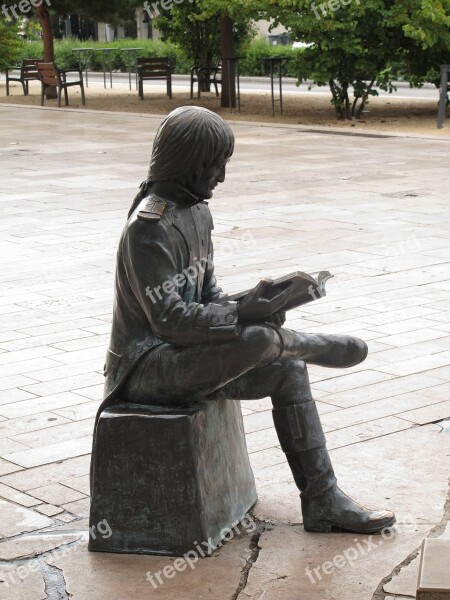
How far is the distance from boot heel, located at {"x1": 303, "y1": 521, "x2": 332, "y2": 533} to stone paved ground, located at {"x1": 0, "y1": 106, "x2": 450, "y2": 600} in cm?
3

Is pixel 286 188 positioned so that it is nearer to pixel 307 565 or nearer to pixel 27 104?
pixel 307 565

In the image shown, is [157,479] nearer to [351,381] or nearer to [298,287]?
[298,287]

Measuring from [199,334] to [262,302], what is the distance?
8.7 inches

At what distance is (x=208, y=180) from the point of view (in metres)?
3.89

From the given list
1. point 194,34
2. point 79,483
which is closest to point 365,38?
point 194,34

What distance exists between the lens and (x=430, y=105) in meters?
24.2

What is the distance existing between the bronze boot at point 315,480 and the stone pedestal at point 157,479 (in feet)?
0.80


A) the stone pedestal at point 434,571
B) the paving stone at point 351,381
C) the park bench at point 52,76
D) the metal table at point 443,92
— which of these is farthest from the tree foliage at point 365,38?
the stone pedestal at point 434,571

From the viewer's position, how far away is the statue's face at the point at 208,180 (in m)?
3.86

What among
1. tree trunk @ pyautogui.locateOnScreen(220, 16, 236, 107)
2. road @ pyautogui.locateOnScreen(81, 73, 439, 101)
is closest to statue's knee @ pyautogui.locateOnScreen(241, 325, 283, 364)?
tree trunk @ pyautogui.locateOnScreen(220, 16, 236, 107)

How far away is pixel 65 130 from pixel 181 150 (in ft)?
56.2

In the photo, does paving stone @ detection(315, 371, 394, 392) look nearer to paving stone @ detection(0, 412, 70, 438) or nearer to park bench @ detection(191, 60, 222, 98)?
paving stone @ detection(0, 412, 70, 438)

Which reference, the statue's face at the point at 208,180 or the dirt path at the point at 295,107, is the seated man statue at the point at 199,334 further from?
the dirt path at the point at 295,107

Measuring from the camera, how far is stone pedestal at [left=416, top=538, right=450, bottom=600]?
3.08 m
